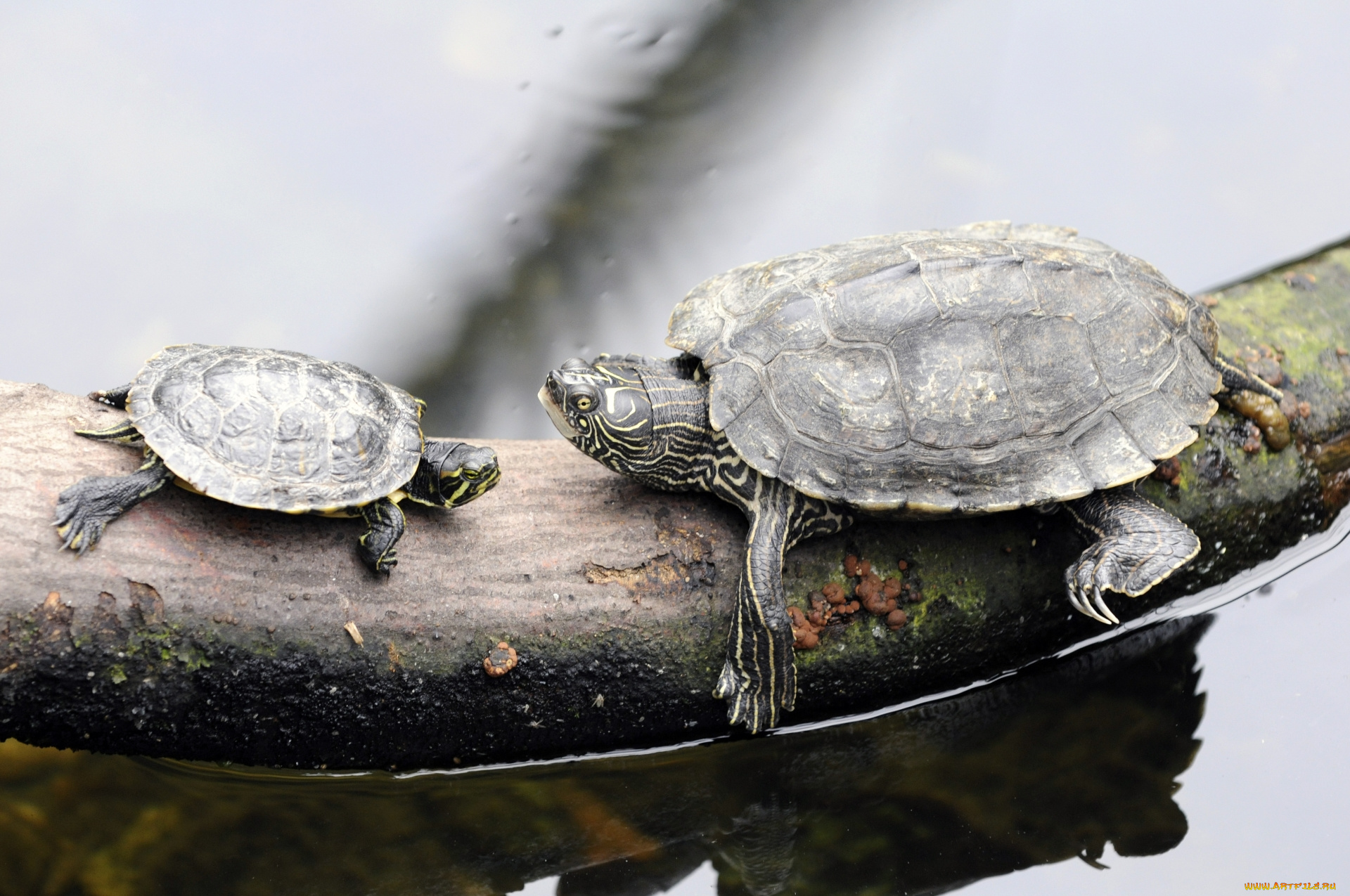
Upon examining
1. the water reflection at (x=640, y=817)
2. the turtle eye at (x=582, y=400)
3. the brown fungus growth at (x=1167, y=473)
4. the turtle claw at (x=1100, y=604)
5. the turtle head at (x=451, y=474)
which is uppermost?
the brown fungus growth at (x=1167, y=473)

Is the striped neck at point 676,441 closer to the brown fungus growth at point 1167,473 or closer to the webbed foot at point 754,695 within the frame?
the webbed foot at point 754,695

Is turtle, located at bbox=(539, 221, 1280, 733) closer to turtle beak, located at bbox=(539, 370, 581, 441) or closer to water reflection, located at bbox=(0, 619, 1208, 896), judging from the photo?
turtle beak, located at bbox=(539, 370, 581, 441)

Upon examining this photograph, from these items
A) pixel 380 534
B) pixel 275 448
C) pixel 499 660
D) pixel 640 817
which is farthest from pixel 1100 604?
pixel 275 448

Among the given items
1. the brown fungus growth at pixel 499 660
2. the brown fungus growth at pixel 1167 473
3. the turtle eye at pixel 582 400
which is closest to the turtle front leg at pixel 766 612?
the turtle eye at pixel 582 400

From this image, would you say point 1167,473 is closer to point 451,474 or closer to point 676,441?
point 676,441

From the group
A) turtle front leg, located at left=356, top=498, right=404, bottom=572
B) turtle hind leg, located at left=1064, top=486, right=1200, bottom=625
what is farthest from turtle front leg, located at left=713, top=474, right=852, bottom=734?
turtle front leg, located at left=356, top=498, right=404, bottom=572
